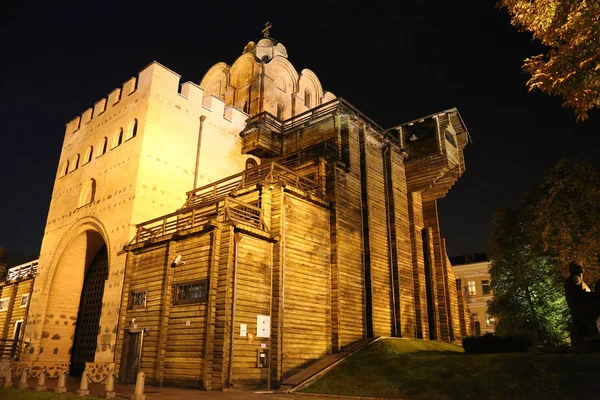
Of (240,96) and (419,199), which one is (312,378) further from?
(240,96)

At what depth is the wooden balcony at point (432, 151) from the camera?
1051 inches

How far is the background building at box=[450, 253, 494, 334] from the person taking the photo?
45125 millimetres

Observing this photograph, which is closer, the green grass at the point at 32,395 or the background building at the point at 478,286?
the green grass at the point at 32,395

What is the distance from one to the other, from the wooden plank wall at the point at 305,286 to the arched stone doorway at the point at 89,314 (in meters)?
11.6

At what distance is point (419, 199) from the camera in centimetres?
2855

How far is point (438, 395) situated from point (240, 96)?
24073mm

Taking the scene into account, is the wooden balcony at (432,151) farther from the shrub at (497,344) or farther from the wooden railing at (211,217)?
the wooden railing at (211,217)

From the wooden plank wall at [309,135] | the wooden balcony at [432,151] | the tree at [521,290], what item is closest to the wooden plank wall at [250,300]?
the wooden plank wall at [309,135]

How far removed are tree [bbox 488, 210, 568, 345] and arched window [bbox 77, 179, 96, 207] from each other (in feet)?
80.3

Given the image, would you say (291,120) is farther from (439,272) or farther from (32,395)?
(32,395)

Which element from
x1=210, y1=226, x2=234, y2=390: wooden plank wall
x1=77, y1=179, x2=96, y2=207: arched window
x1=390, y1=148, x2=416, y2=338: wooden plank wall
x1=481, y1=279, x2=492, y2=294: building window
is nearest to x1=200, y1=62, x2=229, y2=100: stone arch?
x1=77, y1=179, x2=96, y2=207: arched window

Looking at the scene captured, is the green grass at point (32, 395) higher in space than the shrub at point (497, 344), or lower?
lower

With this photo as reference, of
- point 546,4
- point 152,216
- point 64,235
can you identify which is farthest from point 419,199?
point 64,235

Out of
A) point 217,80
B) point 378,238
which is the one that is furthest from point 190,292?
point 217,80
